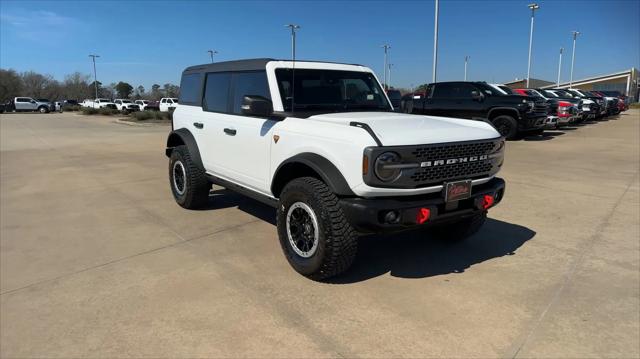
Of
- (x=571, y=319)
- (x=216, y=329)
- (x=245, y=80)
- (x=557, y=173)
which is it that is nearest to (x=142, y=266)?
(x=216, y=329)

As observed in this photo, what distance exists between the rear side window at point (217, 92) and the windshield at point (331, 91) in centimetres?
101

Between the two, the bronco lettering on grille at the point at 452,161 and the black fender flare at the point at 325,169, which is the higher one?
the bronco lettering on grille at the point at 452,161

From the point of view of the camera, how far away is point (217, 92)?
5.55 m

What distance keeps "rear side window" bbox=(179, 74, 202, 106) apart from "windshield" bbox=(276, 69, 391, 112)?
186 centimetres

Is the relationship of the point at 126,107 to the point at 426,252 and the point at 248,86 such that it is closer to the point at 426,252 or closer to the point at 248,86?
the point at 248,86

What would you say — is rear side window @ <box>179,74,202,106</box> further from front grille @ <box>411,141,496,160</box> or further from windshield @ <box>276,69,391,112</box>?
front grille @ <box>411,141,496,160</box>

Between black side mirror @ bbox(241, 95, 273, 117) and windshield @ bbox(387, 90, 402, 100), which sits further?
windshield @ bbox(387, 90, 402, 100)

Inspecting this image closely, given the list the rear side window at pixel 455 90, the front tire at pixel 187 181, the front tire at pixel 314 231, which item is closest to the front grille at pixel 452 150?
the front tire at pixel 314 231

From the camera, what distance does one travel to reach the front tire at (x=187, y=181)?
19.1ft

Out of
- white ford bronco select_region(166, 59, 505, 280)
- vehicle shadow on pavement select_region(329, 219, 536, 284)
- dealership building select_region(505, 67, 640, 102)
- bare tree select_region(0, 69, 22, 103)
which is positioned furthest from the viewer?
bare tree select_region(0, 69, 22, 103)

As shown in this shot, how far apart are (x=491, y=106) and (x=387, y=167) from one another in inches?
470

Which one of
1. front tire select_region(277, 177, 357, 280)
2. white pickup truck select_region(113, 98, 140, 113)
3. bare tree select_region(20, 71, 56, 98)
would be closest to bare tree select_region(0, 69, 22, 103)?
bare tree select_region(20, 71, 56, 98)

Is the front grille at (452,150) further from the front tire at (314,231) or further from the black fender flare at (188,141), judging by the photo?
the black fender flare at (188,141)

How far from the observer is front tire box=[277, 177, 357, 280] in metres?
3.53
